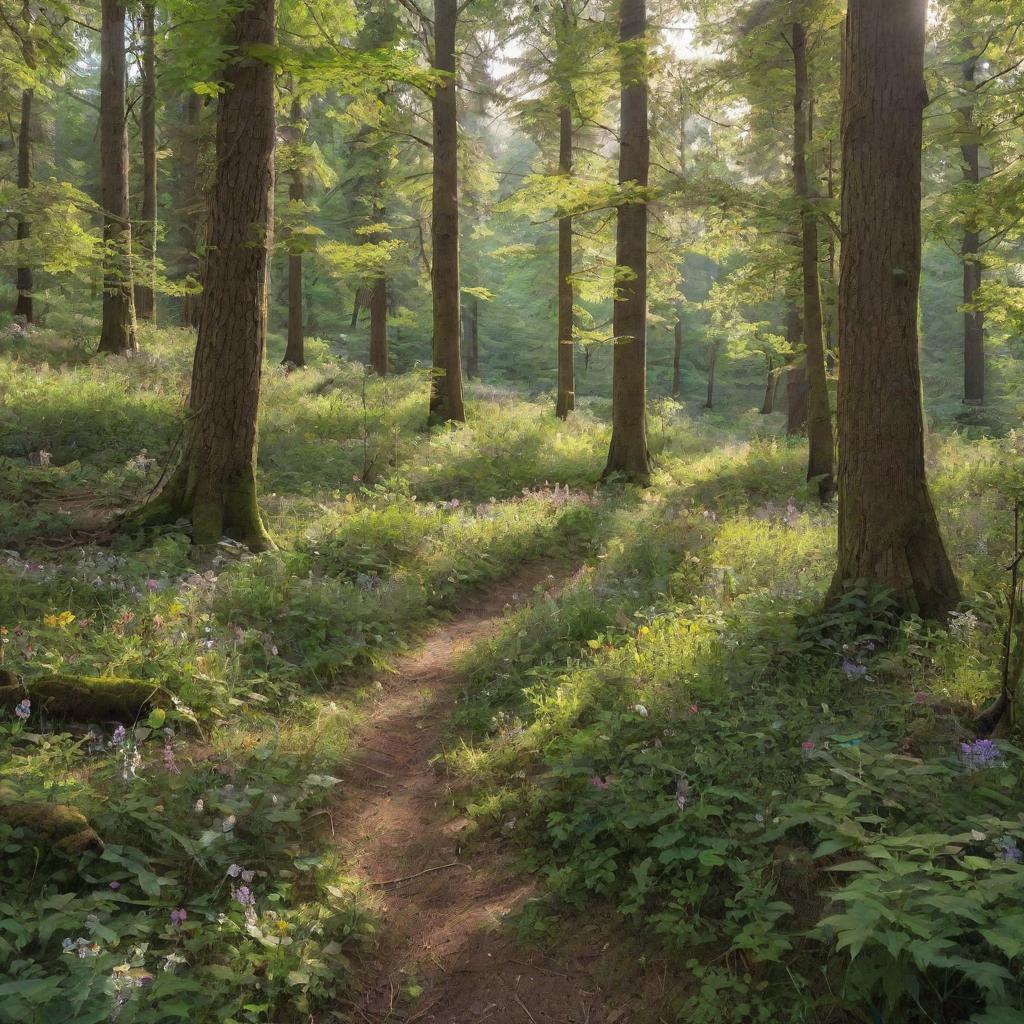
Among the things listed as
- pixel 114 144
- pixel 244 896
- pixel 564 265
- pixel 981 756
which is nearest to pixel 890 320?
pixel 981 756

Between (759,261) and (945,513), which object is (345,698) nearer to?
(945,513)

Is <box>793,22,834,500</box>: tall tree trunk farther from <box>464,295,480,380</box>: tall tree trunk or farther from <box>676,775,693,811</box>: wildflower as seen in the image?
<box>464,295,480,380</box>: tall tree trunk

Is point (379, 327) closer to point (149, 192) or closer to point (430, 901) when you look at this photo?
point (149, 192)

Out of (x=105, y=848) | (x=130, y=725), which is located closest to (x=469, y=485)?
(x=130, y=725)

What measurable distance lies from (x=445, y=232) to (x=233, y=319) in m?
8.96

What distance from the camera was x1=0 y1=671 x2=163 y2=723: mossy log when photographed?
445 centimetres

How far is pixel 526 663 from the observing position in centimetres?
629

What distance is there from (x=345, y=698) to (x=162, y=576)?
209 centimetres

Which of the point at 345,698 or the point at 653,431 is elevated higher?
the point at 653,431

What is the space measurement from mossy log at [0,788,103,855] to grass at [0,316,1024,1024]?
80mm

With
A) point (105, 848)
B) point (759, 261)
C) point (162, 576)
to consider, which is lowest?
point (105, 848)

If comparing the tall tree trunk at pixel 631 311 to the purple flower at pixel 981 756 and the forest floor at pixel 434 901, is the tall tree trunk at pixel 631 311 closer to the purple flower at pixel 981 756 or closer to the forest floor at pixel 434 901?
the forest floor at pixel 434 901

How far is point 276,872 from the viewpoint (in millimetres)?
3764

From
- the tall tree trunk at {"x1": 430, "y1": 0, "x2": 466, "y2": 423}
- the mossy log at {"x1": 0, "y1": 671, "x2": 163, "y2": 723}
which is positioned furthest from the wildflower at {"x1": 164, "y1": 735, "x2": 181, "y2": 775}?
the tall tree trunk at {"x1": 430, "y1": 0, "x2": 466, "y2": 423}
